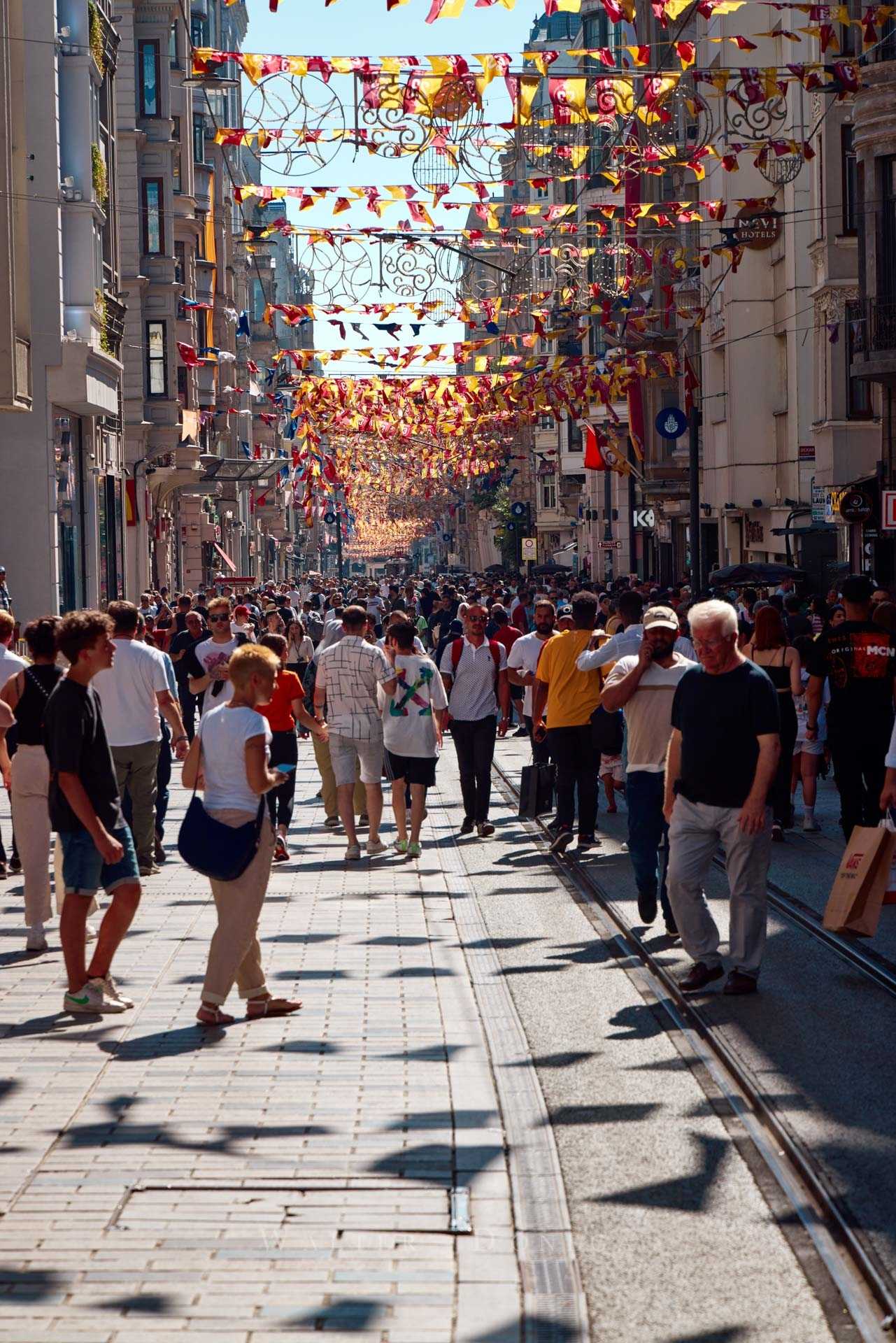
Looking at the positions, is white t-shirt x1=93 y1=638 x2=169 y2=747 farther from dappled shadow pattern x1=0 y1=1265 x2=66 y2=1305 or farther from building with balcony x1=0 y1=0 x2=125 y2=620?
building with balcony x1=0 y1=0 x2=125 y2=620

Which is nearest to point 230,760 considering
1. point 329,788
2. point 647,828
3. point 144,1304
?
point 647,828

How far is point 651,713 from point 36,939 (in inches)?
140

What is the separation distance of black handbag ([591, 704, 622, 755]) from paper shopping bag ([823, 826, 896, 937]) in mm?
5923

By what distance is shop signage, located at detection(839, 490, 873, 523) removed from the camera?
30719mm

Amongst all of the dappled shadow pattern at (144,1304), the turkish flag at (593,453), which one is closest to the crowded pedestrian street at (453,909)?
the dappled shadow pattern at (144,1304)

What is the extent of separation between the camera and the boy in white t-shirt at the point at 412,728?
592 inches

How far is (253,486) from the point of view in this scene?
9656 centimetres

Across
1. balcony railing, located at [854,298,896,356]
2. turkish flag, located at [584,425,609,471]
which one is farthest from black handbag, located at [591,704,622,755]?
turkish flag, located at [584,425,609,471]

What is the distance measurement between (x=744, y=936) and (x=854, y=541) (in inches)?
1039

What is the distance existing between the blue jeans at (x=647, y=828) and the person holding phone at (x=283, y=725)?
3.27 m

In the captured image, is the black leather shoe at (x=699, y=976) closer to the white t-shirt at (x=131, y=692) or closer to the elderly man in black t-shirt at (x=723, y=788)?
the elderly man in black t-shirt at (x=723, y=788)

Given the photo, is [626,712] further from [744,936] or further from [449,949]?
[744,936]

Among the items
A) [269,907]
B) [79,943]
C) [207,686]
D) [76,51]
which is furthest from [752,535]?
[79,943]

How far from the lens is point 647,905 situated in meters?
→ 11.2
